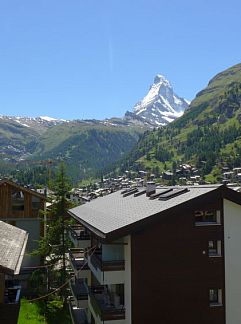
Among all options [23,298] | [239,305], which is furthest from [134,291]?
[23,298]

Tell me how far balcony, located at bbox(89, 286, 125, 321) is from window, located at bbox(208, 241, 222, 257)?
18.7 feet

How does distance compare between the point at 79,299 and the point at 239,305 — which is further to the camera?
the point at 79,299

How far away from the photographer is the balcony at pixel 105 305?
82.2 feet

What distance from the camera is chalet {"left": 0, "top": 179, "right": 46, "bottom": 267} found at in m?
53.7

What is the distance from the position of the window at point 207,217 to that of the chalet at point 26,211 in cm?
3113

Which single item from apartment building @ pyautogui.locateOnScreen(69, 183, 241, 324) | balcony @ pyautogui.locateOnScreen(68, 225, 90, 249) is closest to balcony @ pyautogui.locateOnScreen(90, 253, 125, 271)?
apartment building @ pyautogui.locateOnScreen(69, 183, 241, 324)

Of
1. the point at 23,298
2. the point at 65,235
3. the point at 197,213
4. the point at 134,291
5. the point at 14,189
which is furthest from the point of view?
the point at 14,189

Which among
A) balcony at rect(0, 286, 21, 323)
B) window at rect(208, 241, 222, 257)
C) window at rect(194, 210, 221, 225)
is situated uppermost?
window at rect(194, 210, 221, 225)

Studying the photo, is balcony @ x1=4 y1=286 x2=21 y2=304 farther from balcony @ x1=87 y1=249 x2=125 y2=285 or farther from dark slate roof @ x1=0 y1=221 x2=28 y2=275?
balcony @ x1=87 y1=249 x2=125 y2=285

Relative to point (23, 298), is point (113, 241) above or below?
above

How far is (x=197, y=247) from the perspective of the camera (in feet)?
81.5

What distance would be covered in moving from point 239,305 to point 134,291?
592cm

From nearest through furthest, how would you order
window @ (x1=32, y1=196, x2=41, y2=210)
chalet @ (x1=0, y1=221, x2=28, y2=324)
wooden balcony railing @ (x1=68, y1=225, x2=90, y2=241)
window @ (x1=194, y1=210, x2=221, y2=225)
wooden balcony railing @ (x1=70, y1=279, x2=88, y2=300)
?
chalet @ (x1=0, y1=221, x2=28, y2=324)
window @ (x1=194, y1=210, x2=221, y2=225)
wooden balcony railing @ (x1=70, y1=279, x2=88, y2=300)
wooden balcony railing @ (x1=68, y1=225, x2=90, y2=241)
window @ (x1=32, y1=196, x2=41, y2=210)

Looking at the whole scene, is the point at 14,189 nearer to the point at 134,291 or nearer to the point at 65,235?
the point at 65,235
